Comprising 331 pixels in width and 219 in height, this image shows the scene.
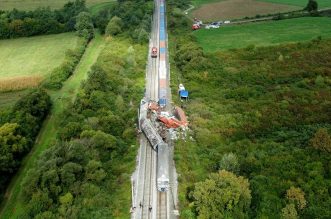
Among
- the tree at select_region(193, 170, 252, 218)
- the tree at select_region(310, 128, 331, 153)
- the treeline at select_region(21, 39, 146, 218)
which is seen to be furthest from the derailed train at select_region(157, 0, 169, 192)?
the tree at select_region(310, 128, 331, 153)

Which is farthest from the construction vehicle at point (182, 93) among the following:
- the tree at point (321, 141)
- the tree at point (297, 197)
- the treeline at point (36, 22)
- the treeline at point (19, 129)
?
the treeline at point (36, 22)

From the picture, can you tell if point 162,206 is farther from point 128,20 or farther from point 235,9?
point 235,9

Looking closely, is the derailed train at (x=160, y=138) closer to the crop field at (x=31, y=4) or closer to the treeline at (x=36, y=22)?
the treeline at (x=36, y=22)

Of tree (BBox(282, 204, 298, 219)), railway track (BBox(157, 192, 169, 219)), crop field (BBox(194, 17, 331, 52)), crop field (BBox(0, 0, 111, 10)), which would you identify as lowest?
railway track (BBox(157, 192, 169, 219))

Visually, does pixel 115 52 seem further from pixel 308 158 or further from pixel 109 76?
pixel 308 158

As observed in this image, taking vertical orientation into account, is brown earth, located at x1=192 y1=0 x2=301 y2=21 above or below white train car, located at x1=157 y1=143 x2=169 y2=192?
above

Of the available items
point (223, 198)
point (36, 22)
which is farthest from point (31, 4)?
point (223, 198)

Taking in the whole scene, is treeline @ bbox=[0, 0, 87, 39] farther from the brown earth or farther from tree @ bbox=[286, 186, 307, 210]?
tree @ bbox=[286, 186, 307, 210]

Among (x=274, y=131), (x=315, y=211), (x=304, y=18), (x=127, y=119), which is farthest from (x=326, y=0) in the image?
(x=315, y=211)
